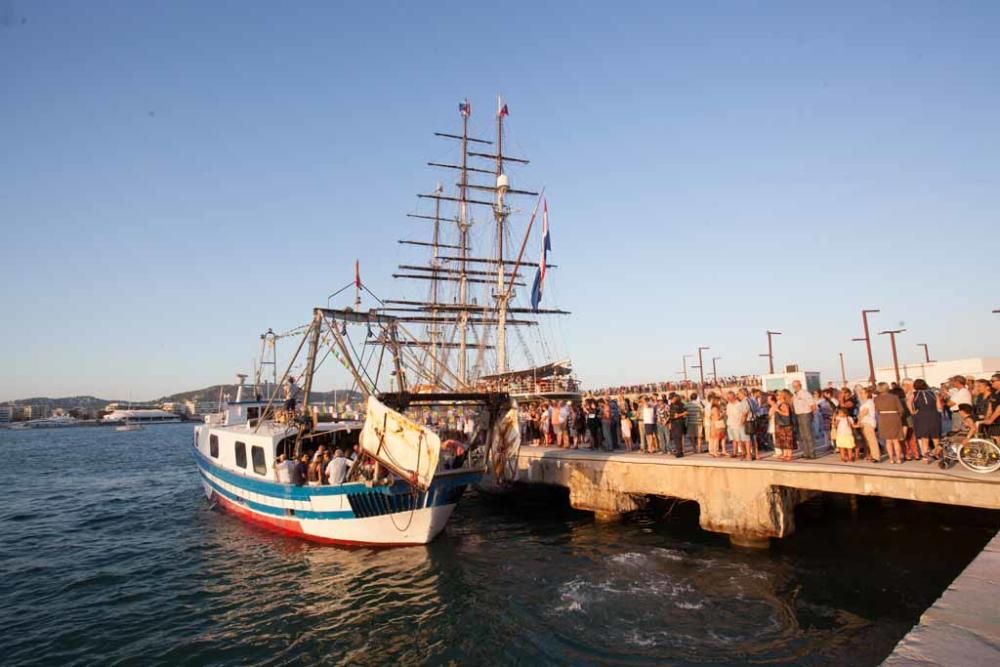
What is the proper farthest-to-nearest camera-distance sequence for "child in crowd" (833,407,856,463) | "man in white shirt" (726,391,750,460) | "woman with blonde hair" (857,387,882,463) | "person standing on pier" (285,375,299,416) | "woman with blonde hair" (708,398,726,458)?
1. "person standing on pier" (285,375,299,416)
2. "woman with blonde hair" (708,398,726,458)
3. "man in white shirt" (726,391,750,460)
4. "child in crowd" (833,407,856,463)
5. "woman with blonde hair" (857,387,882,463)

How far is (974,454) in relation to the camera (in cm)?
1067

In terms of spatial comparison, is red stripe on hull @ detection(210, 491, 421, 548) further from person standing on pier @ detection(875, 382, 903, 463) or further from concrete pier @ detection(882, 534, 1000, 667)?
concrete pier @ detection(882, 534, 1000, 667)

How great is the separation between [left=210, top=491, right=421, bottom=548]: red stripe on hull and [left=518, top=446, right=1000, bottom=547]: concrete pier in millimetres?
5498

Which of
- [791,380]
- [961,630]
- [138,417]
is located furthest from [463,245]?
[138,417]

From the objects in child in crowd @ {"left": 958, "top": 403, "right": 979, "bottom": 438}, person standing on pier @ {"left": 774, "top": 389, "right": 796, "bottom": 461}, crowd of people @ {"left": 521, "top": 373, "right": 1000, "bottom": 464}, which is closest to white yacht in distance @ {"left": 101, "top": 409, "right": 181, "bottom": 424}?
crowd of people @ {"left": 521, "top": 373, "right": 1000, "bottom": 464}

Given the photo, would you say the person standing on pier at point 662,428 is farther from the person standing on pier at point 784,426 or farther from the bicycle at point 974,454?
the bicycle at point 974,454

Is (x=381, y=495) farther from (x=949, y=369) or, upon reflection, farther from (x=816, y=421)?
(x=949, y=369)

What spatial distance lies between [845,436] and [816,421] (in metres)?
4.62

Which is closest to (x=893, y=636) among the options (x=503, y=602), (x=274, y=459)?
(x=503, y=602)

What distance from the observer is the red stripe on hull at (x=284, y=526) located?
14648mm

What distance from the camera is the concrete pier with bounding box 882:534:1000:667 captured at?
390 cm

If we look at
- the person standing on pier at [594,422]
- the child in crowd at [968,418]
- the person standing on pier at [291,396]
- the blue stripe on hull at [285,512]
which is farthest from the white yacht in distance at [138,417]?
the child in crowd at [968,418]

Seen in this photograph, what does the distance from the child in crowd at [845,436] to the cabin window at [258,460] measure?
15843mm

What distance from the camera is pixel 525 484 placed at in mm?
20312
